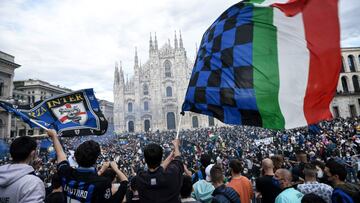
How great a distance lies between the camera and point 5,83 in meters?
28.0

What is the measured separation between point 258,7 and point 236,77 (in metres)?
1.15

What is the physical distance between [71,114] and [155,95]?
1685 inches

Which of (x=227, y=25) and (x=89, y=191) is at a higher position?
(x=227, y=25)

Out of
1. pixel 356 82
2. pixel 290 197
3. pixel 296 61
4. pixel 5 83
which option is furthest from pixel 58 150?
pixel 356 82

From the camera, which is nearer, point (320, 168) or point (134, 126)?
point (320, 168)

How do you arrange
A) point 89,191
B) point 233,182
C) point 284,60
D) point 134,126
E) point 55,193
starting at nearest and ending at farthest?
point 89,191, point 55,193, point 233,182, point 284,60, point 134,126

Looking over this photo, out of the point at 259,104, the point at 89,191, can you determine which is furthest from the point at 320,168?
the point at 89,191

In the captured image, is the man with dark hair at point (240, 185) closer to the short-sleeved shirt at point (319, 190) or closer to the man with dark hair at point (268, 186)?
the man with dark hair at point (268, 186)

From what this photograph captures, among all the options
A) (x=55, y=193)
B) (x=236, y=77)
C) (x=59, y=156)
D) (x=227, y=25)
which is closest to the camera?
(x=59, y=156)

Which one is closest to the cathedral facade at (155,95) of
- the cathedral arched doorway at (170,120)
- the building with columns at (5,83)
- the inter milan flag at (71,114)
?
the cathedral arched doorway at (170,120)

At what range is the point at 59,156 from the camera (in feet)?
7.11

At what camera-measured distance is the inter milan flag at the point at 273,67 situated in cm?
312

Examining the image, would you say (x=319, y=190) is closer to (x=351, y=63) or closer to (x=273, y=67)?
(x=273, y=67)

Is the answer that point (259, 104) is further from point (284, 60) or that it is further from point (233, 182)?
point (233, 182)
